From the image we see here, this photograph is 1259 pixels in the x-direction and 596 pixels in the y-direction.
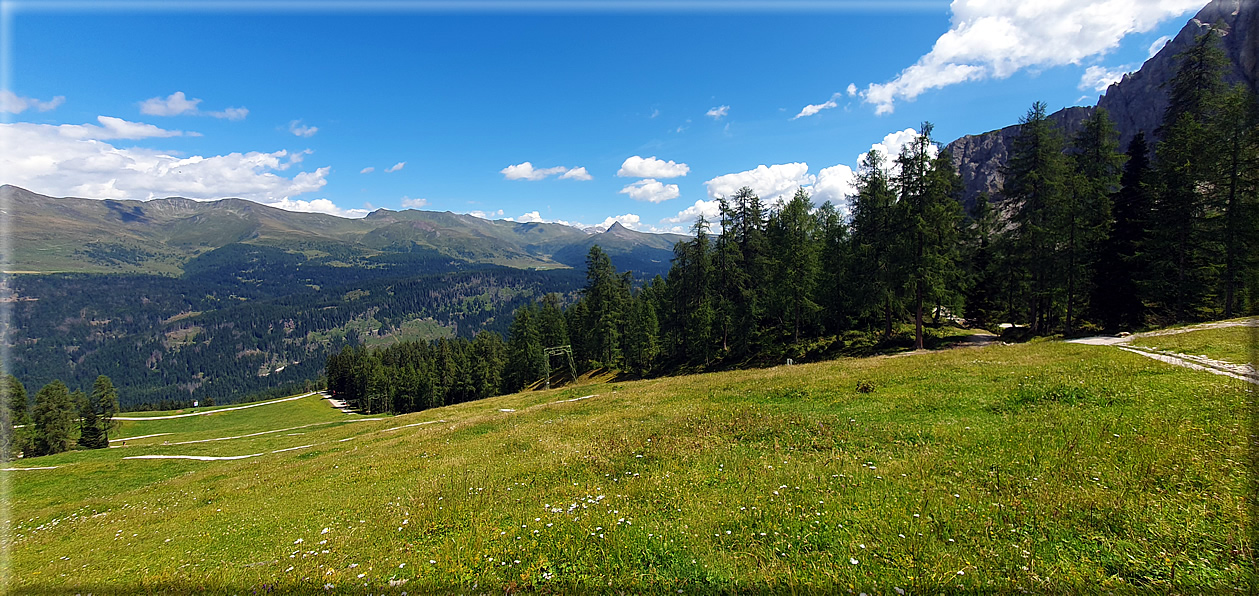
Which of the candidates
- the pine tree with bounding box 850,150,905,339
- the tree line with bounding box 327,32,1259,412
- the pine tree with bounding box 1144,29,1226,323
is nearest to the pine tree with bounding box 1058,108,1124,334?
the tree line with bounding box 327,32,1259,412

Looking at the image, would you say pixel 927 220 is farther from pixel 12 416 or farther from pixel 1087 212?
pixel 12 416

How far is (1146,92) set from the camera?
11419cm

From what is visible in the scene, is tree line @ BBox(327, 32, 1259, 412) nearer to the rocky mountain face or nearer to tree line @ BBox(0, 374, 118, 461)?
the rocky mountain face

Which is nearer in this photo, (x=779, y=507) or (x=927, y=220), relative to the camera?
(x=779, y=507)

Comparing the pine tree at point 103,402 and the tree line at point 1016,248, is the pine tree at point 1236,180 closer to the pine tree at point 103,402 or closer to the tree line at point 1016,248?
the tree line at point 1016,248

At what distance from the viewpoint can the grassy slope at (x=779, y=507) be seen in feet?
21.1

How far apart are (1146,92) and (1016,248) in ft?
454

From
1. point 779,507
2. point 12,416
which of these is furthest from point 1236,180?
point 12,416

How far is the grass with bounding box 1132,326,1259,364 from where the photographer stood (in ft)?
51.7

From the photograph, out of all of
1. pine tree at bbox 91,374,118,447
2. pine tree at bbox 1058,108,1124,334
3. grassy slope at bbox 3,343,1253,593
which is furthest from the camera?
pine tree at bbox 91,374,118,447

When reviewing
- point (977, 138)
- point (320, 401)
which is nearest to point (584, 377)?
point (320, 401)

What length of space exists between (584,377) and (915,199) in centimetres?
5398

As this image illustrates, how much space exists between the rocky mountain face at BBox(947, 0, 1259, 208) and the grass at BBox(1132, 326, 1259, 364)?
164 feet

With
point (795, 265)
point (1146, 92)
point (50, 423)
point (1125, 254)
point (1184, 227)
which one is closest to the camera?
point (1184, 227)
